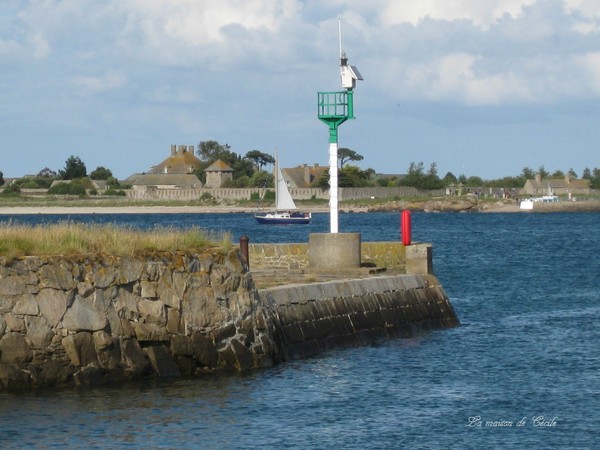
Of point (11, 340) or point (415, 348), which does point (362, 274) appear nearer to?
point (415, 348)

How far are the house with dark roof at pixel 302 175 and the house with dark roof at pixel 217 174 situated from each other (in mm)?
10844

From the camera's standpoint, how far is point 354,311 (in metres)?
23.9

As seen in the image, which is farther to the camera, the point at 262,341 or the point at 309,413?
the point at 262,341

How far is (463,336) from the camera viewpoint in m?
26.1

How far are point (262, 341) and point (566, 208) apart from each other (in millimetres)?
148717

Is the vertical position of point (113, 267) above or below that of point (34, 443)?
above

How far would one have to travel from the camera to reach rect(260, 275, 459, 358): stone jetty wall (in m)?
21.9

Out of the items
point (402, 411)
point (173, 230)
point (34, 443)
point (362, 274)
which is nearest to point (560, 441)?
point (402, 411)

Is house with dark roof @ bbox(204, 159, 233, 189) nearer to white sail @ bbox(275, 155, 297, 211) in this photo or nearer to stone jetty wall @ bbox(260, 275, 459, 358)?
white sail @ bbox(275, 155, 297, 211)

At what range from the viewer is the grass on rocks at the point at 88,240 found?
748 inches

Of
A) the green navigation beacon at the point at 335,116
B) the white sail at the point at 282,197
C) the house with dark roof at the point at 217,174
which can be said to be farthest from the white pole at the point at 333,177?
the house with dark roof at the point at 217,174

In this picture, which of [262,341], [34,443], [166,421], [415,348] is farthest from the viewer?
[415,348]

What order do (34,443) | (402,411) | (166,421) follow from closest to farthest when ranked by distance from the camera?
(34,443), (166,421), (402,411)

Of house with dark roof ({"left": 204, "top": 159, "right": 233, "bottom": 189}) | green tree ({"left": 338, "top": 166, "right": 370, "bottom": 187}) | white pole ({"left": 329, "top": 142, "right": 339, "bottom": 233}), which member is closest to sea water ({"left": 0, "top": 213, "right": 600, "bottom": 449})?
white pole ({"left": 329, "top": 142, "right": 339, "bottom": 233})
